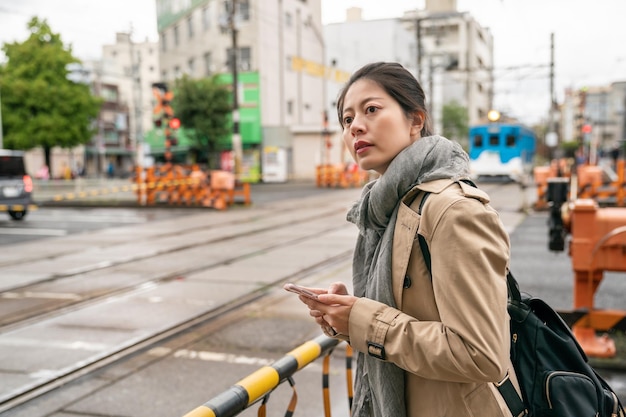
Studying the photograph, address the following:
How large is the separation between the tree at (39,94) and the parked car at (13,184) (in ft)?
86.6

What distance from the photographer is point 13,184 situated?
56.7 ft

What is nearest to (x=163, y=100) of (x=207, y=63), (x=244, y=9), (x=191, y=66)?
(x=244, y=9)

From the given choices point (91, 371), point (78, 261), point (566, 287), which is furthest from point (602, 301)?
point (78, 261)

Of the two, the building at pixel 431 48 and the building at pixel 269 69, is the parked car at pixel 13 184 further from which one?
the building at pixel 269 69

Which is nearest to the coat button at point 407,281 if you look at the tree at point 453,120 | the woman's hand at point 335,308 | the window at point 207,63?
the woman's hand at point 335,308

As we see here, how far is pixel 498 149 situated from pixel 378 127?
99.0 ft

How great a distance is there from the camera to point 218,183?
65.6 feet

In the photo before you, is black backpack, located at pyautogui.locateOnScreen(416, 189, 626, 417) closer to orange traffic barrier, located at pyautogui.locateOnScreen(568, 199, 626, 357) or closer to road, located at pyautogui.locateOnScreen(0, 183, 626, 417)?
road, located at pyautogui.locateOnScreen(0, 183, 626, 417)

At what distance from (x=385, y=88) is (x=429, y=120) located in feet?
0.60

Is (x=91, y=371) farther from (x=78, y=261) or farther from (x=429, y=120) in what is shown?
(x=78, y=261)

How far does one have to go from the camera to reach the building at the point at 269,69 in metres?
38.0

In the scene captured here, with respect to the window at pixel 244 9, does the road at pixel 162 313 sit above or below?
below

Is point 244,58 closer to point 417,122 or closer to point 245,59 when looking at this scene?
point 245,59

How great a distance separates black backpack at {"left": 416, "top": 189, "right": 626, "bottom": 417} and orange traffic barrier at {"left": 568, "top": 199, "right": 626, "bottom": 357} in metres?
3.46
